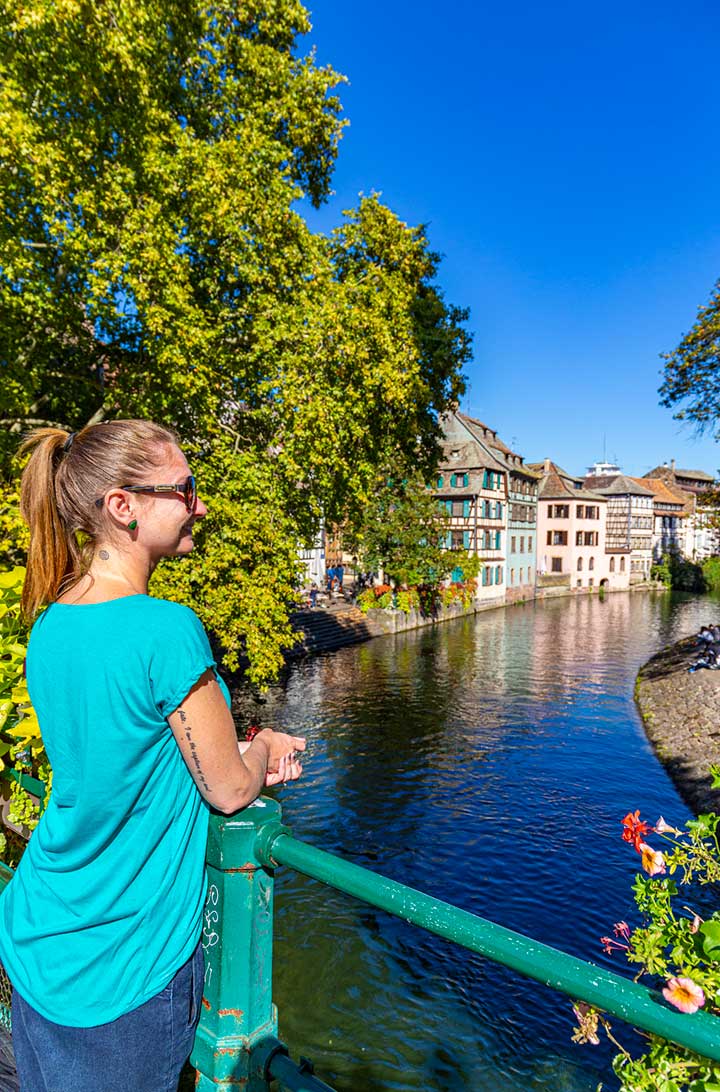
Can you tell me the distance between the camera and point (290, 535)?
12797 millimetres

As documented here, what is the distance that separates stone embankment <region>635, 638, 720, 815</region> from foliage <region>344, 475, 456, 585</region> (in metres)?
13.1

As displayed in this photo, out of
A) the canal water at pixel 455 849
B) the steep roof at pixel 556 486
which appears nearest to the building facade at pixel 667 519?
the steep roof at pixel 556 486

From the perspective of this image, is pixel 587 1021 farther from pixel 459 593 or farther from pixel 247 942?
pixel 459 593

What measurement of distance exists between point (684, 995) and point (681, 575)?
69637mm

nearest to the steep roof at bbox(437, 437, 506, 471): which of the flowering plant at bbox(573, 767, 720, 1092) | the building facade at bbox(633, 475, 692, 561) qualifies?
the building facade at bbox(633, 475, 692, 561)

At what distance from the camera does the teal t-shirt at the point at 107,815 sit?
1274 millimetres

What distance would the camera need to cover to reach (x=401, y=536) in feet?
112

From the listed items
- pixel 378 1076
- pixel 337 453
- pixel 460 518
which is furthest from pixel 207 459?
pixel 460 518

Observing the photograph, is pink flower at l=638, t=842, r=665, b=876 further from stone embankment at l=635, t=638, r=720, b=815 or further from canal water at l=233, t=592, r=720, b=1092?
stone embankment at l=635, t=638, r=720, b=815

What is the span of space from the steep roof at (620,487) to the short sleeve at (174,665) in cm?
7036

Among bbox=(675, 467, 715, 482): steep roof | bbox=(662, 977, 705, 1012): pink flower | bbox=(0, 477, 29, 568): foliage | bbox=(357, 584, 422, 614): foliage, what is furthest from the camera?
bbox=(675, 467, 715, 482): steep roof

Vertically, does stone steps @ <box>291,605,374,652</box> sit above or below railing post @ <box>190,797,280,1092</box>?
below

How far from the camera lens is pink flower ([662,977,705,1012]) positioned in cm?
141

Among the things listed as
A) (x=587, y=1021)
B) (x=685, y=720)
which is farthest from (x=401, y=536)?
(x=587, y=1021)
